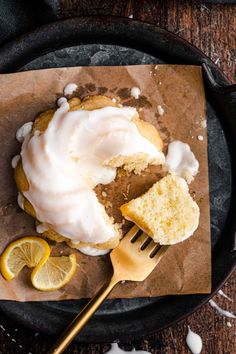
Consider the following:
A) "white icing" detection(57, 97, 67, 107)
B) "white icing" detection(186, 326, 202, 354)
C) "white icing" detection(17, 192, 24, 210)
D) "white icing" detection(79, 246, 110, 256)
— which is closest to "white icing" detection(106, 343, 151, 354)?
"white icing" detection(186, 326, 202, 354)

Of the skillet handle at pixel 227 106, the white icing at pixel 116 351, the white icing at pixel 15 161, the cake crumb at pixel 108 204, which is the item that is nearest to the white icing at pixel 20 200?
the white icing at pixel 15 161

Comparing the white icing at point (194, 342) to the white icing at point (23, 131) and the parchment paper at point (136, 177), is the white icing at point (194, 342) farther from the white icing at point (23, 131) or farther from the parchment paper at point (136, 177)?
the white icing at point (23, 131)

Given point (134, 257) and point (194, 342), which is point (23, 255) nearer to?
point (134, 257)

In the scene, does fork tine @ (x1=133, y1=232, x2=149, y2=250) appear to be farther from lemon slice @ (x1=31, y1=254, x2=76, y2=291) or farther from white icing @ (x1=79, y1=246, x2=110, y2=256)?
lemon slice @ (x1=31, y1=254, x2=76, y2=291)

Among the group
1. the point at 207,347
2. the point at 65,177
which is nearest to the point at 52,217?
the point at 65,177

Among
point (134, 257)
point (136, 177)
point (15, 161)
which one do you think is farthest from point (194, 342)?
point (15, 161)

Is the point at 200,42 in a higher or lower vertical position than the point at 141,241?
higher
